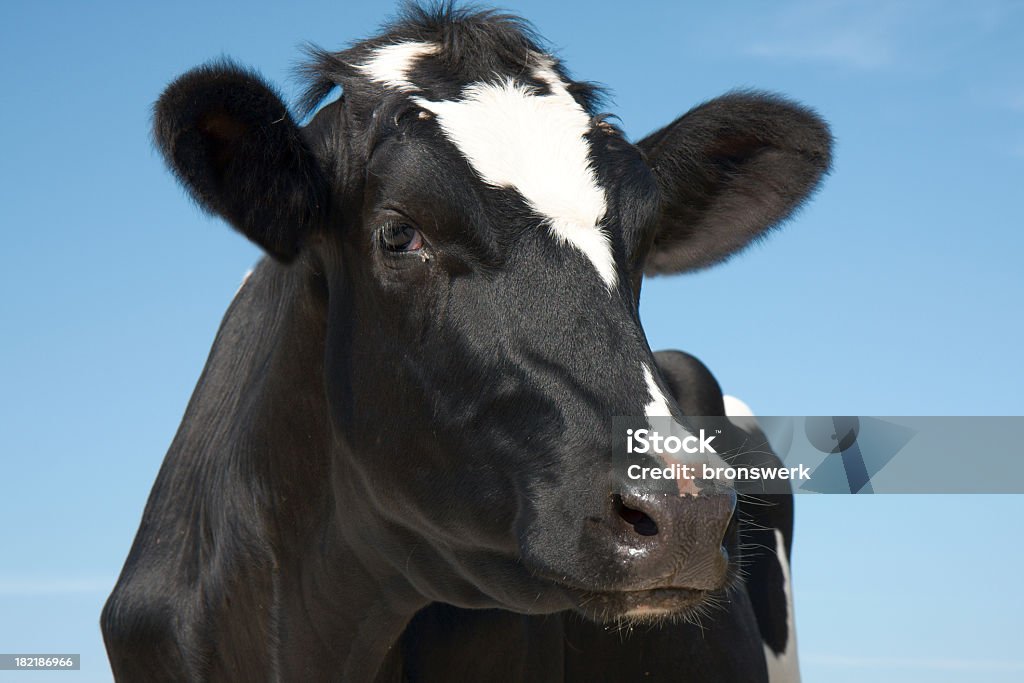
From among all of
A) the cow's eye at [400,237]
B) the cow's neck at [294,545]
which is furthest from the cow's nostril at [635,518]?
the cow's neck at [294,545]

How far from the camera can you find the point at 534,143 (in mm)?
3889

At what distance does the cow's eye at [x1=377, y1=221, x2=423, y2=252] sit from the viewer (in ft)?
12.5

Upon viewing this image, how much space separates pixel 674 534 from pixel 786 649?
4534 mm

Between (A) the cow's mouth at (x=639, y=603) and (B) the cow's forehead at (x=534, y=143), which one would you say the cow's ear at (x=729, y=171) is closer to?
(B) the cow's forehead at (x=534, y=143)

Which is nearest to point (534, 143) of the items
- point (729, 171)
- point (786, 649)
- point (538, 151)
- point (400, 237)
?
point (538, 151)

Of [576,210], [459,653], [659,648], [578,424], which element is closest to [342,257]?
[576,210]

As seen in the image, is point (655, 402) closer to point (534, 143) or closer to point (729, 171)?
point (534, 143)

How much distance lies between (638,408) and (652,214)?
1.01m

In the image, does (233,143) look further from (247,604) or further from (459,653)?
(459,653)

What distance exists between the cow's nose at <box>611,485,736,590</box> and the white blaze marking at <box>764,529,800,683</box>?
4.22m

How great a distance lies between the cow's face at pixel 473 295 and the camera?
3.33m

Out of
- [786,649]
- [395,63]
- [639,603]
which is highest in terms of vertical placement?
[395,63]

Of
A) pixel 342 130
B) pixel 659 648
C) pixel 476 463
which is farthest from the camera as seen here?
pixel 659 648

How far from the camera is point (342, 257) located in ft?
13.7
